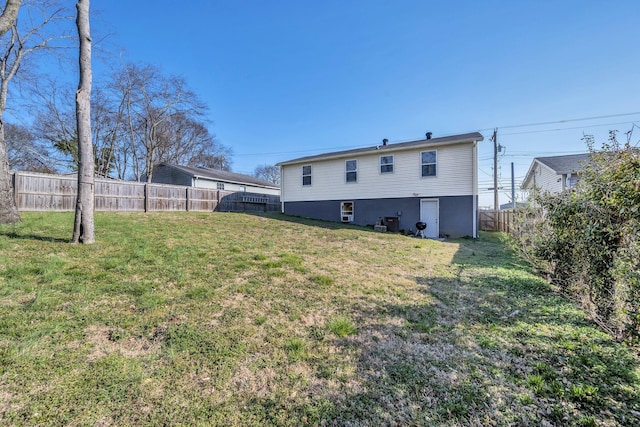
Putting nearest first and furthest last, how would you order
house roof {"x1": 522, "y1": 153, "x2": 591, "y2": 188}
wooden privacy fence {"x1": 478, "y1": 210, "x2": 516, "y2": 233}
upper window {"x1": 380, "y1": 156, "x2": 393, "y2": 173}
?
1. house roof {"x1": 522, "y1": 153, "x2": 591, "y2": 188}
2. upper window {"x1": 380, "y1": 156, "x2": 393, "y2": 173}
3. wooden privacy fence {"x1": 478, "y1": 210, "x2": 516, "y2": 233}

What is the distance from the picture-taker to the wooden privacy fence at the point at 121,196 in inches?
379

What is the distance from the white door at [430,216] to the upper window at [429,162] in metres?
1.38

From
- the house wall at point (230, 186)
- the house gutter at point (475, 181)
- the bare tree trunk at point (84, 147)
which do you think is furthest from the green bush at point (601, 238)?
the house wall at point (230, 186)

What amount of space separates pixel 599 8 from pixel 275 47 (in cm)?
1170

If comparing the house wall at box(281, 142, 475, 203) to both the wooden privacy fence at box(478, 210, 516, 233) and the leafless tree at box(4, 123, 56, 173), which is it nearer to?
the wooden privacy fence at box(478, 210, 516, 233)

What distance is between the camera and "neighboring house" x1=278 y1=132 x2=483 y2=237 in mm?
12055

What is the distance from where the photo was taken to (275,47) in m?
13.2

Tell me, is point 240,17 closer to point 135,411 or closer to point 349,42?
point 349,42

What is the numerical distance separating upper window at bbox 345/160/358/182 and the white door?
3.73m

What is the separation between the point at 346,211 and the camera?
14.9 meters

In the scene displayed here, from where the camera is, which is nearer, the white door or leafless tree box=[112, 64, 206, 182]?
the white door

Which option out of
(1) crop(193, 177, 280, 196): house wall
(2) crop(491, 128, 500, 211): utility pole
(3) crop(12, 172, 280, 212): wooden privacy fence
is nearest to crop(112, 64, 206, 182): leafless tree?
(1) crop(193, 177, 280, 196): house wall

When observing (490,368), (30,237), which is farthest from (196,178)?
(490,368)

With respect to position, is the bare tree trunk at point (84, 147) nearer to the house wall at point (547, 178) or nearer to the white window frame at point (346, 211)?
the white window frame at point (346, 211)
